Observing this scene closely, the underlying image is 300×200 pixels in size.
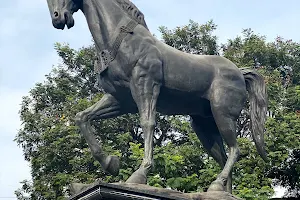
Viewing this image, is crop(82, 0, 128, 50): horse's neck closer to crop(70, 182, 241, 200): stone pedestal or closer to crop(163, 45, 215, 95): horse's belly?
crop(163, 45, 215, 95): horse's belly

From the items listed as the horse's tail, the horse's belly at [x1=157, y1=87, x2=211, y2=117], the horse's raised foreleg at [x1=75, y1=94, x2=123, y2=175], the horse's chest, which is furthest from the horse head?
the horse's tail

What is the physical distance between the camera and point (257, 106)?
9.04 meters

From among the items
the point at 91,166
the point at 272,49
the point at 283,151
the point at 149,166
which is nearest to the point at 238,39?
the point at 272,49

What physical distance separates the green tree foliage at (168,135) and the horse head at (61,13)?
7.21 meters

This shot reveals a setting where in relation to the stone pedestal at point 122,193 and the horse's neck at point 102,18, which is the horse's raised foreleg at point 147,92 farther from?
the stone pedestal at point 122,193

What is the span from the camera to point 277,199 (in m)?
19.5

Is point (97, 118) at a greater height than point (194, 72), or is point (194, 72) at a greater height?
point (194, 72)

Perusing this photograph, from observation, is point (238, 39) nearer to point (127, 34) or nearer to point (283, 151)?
point (283, 151)

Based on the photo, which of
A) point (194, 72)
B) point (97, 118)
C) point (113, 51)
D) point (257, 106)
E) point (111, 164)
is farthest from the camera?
point (257, 106)

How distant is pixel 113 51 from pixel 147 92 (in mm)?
713

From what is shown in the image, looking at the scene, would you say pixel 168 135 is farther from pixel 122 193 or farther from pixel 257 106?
pixel 122 193

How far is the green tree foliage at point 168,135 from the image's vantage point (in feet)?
56.0

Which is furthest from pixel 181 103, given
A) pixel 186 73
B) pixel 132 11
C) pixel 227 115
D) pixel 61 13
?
pixel 61 13

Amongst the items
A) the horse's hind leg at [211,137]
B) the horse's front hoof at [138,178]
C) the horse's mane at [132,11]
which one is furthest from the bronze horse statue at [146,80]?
the horse's hind leg at [211,137]
